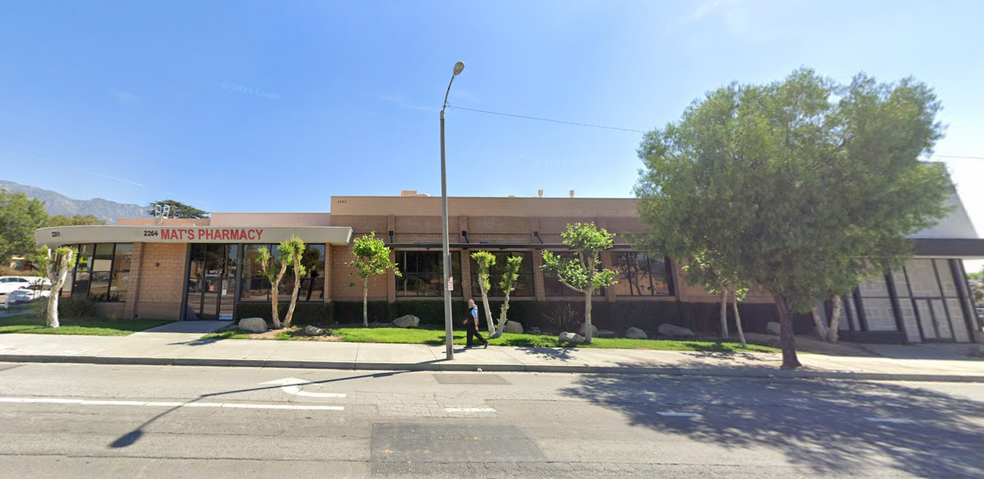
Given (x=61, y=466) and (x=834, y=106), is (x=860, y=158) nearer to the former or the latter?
(x=834, y=106)

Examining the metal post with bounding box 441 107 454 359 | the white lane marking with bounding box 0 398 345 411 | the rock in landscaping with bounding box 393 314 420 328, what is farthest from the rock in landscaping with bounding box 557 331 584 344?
the white lane marking with bounding box 0 398 345 411

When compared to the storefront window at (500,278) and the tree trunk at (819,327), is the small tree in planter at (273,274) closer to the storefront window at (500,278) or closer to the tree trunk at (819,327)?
the storefront window at (500,278)

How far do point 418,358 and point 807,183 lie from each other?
11842 mm

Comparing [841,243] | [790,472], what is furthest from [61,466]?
[841,243]

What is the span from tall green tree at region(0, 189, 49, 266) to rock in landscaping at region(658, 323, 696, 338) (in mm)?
46233

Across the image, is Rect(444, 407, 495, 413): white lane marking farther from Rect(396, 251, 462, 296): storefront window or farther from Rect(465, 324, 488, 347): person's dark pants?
Rect(396, 251, 462, 296): storefront window

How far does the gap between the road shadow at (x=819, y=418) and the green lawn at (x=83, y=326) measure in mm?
15685

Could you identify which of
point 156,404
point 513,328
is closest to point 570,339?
point 513,328

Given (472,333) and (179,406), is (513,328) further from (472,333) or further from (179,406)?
(179,406)

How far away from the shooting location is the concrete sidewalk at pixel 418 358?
28.8 feet

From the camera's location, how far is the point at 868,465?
438 cm

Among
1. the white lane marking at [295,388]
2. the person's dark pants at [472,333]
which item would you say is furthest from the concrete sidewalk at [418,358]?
the white lane marking at [295,388]

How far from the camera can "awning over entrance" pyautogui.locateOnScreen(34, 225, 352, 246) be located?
15.1 metres

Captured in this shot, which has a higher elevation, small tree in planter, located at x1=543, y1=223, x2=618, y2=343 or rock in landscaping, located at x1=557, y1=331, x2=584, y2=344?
small tree in planter, located at x1=543, y1=223, x2=618, y2=343
